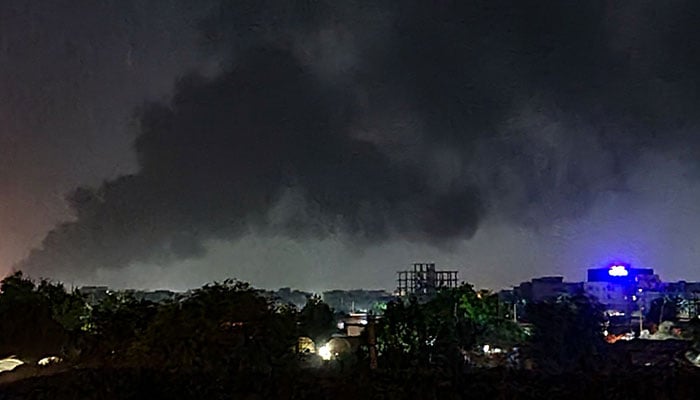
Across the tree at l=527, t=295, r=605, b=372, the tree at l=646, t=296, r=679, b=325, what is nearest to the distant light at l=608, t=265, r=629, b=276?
the tree at l=646, t=296, r=679, b=325

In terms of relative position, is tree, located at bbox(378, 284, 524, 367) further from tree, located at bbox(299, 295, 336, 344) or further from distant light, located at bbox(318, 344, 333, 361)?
tree, located at bbox(299, 295, 336, 344)

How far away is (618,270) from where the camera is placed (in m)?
119

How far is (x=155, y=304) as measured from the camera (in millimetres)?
28641

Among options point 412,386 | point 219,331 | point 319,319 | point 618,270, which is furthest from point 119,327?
point 618,270

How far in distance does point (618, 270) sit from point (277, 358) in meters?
107

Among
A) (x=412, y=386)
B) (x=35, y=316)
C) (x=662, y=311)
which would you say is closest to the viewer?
(x=412, y=386)

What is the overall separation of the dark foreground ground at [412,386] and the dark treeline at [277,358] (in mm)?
14

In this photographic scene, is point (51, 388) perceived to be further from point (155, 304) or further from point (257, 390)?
point (155, 304)

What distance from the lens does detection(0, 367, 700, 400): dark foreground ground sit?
11.0 m

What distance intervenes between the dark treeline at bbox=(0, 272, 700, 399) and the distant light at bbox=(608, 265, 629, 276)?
7783 cm

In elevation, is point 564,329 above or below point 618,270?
below

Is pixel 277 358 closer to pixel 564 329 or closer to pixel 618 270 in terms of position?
pixel 564 329

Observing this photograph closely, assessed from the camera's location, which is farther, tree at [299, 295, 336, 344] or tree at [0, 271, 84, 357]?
tree at [299, 295, 336, 344]

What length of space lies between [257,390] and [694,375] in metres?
6.00
